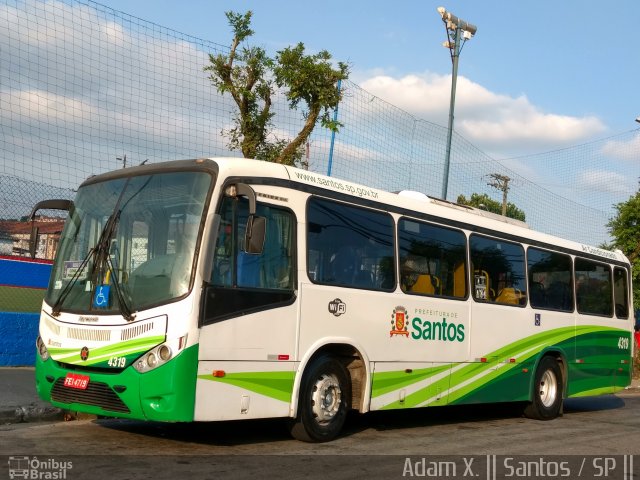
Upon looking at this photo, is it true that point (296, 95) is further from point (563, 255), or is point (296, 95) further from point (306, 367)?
point (306, 367)

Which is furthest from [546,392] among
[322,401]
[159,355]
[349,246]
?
[159,355]

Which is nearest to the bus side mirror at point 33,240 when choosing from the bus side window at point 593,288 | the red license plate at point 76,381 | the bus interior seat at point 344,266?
the red license plate at point 76,381

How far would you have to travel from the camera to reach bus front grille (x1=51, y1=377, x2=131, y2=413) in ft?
24.8

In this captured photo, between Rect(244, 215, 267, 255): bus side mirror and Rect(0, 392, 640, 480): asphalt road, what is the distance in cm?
198

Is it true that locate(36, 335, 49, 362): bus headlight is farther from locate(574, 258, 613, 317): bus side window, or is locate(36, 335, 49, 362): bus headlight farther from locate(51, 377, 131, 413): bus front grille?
locate(574, 258, 613, 317): bus side window

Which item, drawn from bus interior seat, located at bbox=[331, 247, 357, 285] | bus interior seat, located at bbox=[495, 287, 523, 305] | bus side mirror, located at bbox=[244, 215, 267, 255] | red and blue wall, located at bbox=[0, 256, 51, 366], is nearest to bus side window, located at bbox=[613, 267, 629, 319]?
bus interior seat, located at bbox=[495, 287, 523, 305]

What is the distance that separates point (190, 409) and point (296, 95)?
310 inches

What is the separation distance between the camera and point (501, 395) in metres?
→ 12.1

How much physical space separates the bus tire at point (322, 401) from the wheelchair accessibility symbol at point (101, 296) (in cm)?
223

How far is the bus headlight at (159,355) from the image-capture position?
24.2ft

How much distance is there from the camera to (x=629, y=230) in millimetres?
27938

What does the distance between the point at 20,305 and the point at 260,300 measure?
47.1ft

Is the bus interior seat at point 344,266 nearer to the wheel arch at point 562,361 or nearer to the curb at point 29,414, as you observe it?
the curb at point 29,414

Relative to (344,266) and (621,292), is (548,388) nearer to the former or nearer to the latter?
(621,292)
